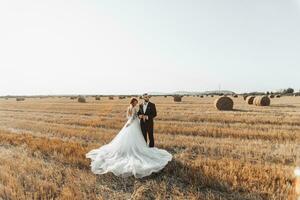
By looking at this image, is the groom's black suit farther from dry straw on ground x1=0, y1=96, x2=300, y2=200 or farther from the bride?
dry straw on ground x1=0, y1=96, x2=300, y2=200

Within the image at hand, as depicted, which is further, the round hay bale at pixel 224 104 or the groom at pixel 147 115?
the round hay bale at pixel 224 104

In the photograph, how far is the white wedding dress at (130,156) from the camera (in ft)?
27.8

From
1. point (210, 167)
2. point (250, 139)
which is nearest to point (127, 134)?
point (210, 167)

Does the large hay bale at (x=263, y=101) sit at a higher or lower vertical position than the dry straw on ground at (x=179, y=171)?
higher

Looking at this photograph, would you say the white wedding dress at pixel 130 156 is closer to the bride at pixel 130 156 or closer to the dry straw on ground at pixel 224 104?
the bride at pixel 130 156

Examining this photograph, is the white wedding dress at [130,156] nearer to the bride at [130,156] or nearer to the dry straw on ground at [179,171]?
the bride at [130,156]

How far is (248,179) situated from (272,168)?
121 cm

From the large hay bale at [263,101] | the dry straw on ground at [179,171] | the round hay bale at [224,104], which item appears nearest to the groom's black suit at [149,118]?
the dry straw on ground at [179,171]

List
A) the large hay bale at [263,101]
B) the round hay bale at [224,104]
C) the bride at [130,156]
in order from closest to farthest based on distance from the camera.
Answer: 1. the bride at [130,156]
2. the round hay bale at [224,104]
3. the large hay bale at [263,101]

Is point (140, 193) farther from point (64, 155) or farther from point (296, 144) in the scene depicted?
point (296, 144)

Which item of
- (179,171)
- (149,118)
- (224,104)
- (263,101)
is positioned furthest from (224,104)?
(179,171)

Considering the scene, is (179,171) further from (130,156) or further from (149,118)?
(149,118)

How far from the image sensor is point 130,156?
9508mm

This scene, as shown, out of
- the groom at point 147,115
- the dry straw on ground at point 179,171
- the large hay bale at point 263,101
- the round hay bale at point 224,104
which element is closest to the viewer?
the dry straw on ground at point 179,171
